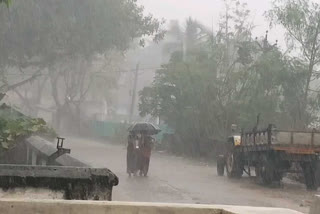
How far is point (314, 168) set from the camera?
560 inches

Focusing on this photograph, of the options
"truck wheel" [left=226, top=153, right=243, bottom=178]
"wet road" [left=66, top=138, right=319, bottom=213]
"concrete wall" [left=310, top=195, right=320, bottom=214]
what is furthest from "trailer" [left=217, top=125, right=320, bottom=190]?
"concrete wall" [left=310, top=195, right=320, bottom=214]

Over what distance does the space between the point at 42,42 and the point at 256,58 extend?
947 centimetres

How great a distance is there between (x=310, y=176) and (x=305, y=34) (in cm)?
947

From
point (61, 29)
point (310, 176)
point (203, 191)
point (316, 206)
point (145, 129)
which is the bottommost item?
point (203, 191)

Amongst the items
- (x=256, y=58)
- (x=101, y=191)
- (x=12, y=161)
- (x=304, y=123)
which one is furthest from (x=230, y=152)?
(x=101, y=191)

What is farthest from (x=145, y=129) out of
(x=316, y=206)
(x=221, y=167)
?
(x=316, y=206)

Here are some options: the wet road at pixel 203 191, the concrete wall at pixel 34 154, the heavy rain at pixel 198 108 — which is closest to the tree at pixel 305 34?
the heavy rain at pixel 198 108

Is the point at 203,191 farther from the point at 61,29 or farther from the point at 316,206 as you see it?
the point at 61,29

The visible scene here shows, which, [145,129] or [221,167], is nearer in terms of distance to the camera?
[145,129]

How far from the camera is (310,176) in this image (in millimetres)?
14484

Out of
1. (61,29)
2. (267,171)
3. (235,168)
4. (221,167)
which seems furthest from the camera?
(61,29)

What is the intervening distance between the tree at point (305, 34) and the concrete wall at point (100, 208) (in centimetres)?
1971

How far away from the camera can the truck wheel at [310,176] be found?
1434 cm

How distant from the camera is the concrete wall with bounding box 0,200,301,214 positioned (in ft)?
10.4
